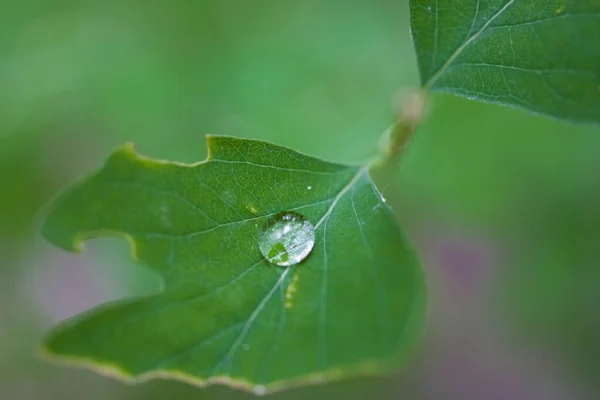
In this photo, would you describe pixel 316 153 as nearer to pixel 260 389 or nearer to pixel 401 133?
pixel 401 133

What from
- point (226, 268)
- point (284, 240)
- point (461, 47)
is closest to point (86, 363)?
point (226, 268)

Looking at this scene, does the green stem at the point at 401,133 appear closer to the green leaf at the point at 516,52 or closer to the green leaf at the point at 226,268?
the green leaf at the point at 516,52

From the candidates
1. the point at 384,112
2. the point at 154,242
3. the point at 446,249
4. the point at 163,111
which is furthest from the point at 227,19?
the point at 154,242

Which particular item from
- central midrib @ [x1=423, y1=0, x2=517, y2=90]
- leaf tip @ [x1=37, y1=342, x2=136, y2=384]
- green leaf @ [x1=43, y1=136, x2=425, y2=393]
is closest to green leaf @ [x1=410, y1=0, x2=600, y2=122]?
central midrib @ [x1=423, y1=0, x2=517, y2=90]

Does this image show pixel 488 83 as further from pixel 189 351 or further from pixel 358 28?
pixel 358 28

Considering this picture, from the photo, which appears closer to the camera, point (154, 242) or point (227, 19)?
point (154, 242)

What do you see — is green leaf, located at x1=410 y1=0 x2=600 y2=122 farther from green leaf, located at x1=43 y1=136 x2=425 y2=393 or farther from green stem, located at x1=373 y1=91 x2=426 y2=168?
green leaf, located at x1=43 y1=136 x2=425 y2=393
